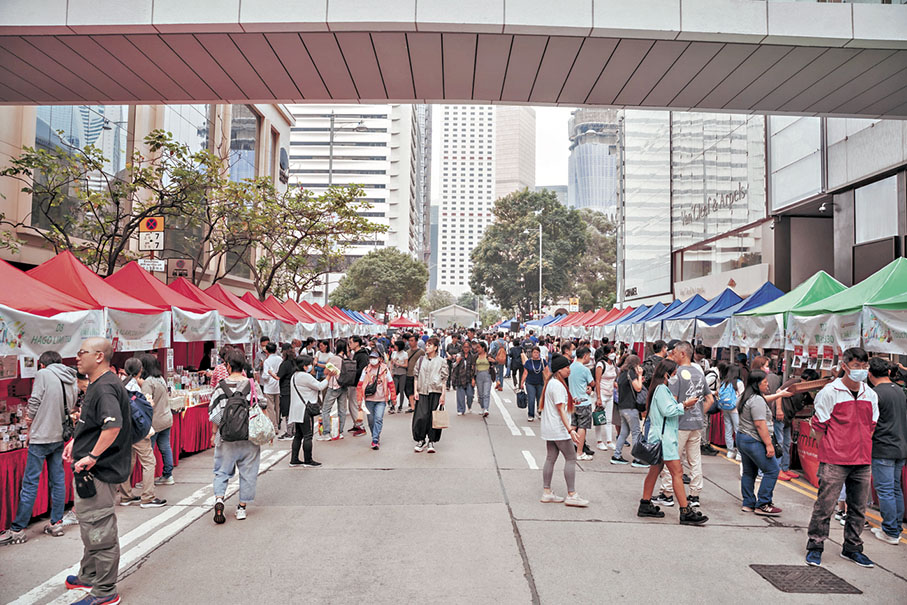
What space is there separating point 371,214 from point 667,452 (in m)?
104

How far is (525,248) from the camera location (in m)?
56.9

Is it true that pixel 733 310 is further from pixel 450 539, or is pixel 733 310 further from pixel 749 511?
pixel 450 539

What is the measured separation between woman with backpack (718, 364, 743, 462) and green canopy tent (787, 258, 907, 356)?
130 centimetres

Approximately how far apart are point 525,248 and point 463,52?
48.5m

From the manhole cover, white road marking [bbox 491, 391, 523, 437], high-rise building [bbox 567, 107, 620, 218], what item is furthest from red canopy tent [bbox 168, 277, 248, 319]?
high-rise building [bbox 567, 107, 620, 218]

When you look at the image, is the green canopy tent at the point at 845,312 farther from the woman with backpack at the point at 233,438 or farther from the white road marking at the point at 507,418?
the woman with backpack at the point at 233,438

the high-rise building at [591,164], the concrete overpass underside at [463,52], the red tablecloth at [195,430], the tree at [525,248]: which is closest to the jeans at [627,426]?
the concrete overpass underside at [463,52]

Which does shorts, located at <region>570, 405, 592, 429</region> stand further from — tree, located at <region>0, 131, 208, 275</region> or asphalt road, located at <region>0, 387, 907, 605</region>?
tree, located at <region>0, 131, 208, 275</region>

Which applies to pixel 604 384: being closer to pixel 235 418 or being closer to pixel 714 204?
pixel 235 418

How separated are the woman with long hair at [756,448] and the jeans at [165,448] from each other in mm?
7247

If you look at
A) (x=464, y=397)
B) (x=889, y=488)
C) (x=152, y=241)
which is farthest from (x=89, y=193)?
(x=889, y=488)

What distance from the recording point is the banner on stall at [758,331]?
1094cm

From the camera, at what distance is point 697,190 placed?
Answer: 92.0 feet

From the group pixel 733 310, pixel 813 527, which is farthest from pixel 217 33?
pixel 733 310
